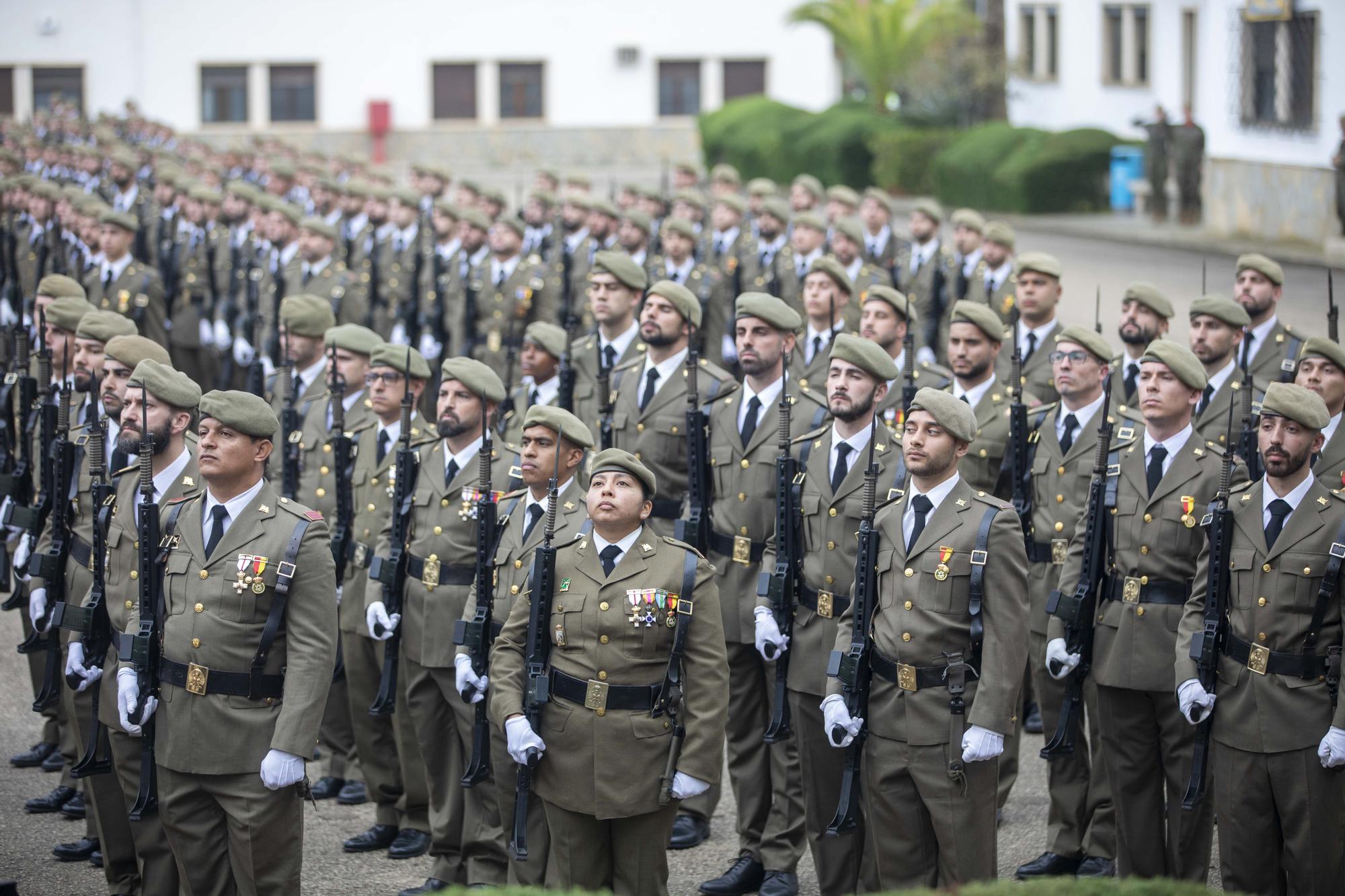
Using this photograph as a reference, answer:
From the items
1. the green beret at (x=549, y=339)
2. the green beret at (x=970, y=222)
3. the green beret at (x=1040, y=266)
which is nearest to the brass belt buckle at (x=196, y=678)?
the green beret at (x=549, y=339)

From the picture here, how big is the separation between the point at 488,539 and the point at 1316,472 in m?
3.37

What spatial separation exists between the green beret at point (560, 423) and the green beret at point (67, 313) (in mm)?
3093

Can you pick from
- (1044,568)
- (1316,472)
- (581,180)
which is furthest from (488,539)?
(581,180)

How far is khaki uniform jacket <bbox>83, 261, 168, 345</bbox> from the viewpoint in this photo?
11.9 m

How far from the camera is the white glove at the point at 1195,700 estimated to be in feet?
18.2

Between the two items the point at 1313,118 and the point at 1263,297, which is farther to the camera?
the point at 1313,118

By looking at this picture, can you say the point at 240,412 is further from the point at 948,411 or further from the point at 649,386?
the point at 649,386

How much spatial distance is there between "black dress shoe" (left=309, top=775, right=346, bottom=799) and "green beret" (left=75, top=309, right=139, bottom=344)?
221cm

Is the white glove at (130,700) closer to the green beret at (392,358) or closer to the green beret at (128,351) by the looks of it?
the green beret at (128,351)

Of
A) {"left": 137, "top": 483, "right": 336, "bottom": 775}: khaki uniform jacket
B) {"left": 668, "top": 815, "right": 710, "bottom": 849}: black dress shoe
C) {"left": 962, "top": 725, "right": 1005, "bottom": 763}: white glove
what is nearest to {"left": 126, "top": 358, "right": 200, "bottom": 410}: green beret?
{"left": 137, "top": 483, "right": 336, "bottom": 775}: khaki uniform jacket

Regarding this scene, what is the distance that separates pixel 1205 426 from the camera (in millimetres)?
7527

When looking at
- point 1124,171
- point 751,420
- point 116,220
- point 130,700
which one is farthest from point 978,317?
point 1124,171

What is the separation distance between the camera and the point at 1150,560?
20.4 feet

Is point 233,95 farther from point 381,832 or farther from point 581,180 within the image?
point 381,832
